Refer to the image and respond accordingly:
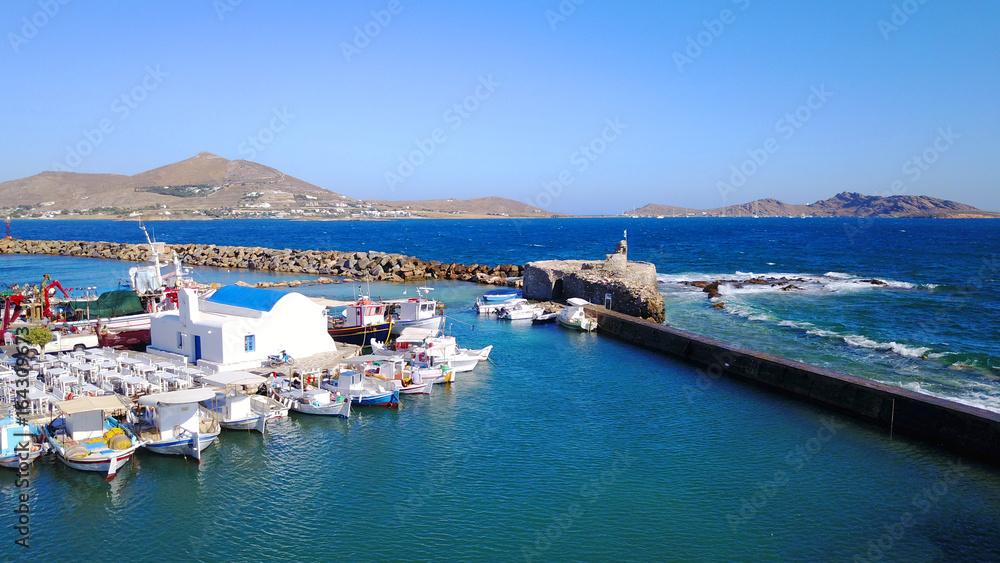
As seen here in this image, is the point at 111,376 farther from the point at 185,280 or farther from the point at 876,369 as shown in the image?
the point at 876,369

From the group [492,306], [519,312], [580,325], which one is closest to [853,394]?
[580,325]

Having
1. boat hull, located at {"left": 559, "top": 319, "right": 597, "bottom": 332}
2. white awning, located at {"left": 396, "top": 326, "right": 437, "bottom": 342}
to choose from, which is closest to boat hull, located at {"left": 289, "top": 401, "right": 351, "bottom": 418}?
white awning, located at {"left": 396, "top": 326, "right": 437, "bottom": 342}

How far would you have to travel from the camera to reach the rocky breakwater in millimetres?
35719

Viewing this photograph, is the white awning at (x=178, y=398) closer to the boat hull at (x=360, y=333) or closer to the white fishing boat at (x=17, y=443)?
the white fishing boat at (x=17, y=443)

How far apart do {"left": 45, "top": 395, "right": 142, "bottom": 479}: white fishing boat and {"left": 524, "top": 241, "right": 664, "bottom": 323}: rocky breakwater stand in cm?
2614

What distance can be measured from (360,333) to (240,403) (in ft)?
32.9

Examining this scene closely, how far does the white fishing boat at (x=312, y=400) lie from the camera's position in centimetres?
1981

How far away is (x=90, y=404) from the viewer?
52.3 ft

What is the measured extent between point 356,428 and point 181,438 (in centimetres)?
485

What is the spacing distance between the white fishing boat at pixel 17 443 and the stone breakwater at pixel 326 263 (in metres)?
33.6

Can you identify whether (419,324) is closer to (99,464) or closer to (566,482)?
(566,482)

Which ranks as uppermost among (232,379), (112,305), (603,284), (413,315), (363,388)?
(603,284)

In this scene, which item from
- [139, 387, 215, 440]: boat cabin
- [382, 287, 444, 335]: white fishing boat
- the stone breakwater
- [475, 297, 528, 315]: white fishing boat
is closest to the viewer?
[139, 387, 215, 440]: boat cabin

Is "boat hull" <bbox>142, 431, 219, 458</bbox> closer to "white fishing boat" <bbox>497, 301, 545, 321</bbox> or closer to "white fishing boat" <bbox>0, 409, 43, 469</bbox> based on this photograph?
"white fishing boat" <bbox>0, 409, 43, 469</bbox>
